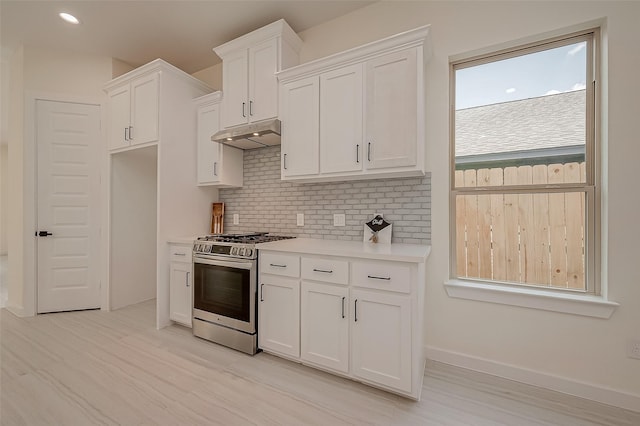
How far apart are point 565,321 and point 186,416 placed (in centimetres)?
261

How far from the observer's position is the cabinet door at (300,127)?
250cm

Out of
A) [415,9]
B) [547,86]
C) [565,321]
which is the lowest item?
[565,321]

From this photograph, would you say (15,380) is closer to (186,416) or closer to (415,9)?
(186,416)

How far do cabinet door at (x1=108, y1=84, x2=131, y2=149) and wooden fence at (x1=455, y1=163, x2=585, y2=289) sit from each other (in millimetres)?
3753

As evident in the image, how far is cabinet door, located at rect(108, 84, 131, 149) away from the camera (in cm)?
329

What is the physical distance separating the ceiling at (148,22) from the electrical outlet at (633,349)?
133 inches

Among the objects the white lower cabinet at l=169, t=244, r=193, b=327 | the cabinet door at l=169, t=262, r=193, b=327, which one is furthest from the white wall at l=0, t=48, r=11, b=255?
the cabinet door at l=169, t=262, r=193, b=327

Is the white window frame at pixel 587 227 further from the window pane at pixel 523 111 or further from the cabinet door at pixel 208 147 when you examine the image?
the cabinet door at pixel 208 147

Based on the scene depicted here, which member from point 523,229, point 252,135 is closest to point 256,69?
point 252,135

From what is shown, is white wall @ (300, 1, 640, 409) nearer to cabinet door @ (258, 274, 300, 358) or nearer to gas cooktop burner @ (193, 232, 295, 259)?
cabinet door @ (258, 274, 300, 358)

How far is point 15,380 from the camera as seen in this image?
1994 mm

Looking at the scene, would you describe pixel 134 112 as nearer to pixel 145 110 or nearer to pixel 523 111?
pixel 145 110

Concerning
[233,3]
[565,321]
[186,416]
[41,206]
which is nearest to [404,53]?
[233,3]

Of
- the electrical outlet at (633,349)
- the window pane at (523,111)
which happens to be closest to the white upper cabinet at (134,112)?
the window pane at (523,111)
